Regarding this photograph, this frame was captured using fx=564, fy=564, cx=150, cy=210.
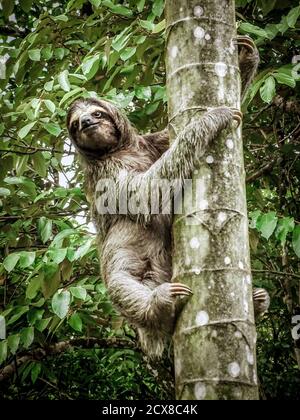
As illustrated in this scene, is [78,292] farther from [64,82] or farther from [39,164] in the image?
[64,82]

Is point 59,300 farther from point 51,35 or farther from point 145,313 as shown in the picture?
point 51,35

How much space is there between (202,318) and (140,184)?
1.83 metres

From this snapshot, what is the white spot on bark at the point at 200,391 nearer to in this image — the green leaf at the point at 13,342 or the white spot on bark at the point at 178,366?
the white spot on bark at the point at 178,366

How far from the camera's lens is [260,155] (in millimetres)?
7637

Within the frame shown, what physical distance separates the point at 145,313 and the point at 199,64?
1698mm

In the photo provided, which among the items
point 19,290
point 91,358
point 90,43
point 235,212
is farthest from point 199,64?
point 91,358

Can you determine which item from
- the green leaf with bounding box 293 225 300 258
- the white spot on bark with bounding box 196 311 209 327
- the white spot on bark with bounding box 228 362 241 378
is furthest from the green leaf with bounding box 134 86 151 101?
the white spot on bark with bounding box 228 362 241 378

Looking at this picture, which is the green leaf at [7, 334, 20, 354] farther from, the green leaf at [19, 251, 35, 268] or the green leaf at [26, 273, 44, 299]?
the green leaf at [19, 251, 35, 268]

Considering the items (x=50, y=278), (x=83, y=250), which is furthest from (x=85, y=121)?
(x=50, y=278)

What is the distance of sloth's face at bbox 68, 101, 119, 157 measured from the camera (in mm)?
4984

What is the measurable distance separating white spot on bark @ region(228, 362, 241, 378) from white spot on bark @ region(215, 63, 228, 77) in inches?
65.2

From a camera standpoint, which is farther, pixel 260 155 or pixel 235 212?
pixel 260 155

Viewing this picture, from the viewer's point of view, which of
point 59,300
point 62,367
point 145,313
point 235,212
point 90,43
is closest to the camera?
point 235,212

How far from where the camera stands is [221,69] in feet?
11.0
